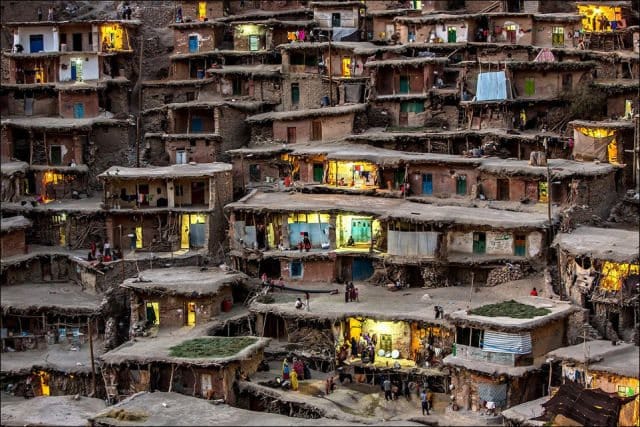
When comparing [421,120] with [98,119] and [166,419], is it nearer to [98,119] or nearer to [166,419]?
[98,119]

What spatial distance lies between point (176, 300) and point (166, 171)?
1011 centimetres

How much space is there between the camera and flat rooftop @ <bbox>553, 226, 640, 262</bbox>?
5747cm

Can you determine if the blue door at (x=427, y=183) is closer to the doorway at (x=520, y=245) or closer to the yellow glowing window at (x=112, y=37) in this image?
the doorway at (x=520, y=245)

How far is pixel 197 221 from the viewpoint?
70.4 meters

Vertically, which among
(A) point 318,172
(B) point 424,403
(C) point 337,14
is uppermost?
(C) point 337,14

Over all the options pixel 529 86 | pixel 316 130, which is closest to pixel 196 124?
pixel 316 130

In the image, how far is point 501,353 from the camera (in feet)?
183

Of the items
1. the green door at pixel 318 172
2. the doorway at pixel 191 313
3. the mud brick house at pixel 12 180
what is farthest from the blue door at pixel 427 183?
the mud brick house at pixel 12 180

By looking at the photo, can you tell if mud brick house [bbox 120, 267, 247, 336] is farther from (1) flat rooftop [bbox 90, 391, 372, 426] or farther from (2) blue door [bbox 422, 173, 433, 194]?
(2) blue door [bbox 422, 173, 433, 194]

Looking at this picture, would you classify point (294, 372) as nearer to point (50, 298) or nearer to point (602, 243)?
point (602, 243)

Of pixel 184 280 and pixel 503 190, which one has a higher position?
pixel 503 190

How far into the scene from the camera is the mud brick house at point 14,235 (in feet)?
229

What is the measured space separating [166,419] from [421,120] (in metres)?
27.4

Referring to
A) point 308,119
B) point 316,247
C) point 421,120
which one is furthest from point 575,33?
point 316,247
